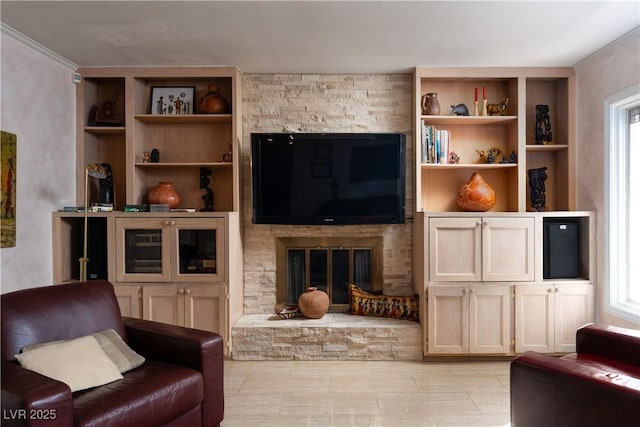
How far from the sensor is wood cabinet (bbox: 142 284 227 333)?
3.50 meters

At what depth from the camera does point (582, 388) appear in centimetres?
178

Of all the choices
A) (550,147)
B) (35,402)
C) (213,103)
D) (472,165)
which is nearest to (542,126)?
(550,147)

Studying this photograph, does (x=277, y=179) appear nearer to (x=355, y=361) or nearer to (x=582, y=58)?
(x=355, y=361)

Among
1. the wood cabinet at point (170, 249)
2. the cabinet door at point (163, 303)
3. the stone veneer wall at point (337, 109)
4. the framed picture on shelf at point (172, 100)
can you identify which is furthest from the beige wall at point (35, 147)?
the stone veneer wall at point (337, 109)

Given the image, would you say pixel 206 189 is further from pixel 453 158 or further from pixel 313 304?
pixel 453 158

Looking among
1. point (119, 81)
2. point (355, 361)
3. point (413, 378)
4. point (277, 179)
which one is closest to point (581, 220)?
point (413, 378)

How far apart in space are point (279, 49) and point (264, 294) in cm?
214

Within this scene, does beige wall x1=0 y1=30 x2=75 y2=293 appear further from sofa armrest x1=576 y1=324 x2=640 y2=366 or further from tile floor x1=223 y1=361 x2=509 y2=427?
sofa armrest x1=576 y1=324 x2=640 y2=366

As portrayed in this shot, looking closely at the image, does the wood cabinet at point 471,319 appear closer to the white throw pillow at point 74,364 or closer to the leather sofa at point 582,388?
the leather sofa at point 582,388

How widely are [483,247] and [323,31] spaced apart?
2060mm

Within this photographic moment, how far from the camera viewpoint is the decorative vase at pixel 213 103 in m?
3.80

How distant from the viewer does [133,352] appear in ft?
7.53

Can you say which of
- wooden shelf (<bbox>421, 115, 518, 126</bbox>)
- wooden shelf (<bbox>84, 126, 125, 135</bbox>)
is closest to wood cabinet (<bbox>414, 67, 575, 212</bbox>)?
wooden shelf (<bbox>421, 115, 518, 126</bbox>)

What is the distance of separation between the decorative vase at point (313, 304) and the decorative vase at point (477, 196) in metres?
1.46
